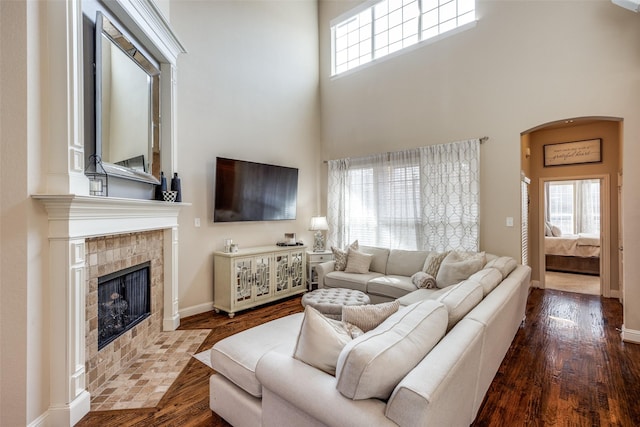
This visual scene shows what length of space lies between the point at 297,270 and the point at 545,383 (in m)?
3.14

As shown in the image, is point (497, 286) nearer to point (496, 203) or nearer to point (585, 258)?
point (496, 203)

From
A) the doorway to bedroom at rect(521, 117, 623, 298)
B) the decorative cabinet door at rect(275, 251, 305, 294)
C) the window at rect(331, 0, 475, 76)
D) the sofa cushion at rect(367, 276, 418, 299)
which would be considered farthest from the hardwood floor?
the window at rect(331, 0, 475, 76)

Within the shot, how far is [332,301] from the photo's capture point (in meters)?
3.00

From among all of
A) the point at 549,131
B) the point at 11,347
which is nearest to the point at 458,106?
the point at 549,131

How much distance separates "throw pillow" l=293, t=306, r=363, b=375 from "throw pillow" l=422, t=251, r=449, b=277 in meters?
2.55

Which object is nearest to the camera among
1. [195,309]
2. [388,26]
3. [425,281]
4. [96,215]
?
[96,215]

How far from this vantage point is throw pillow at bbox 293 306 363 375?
1349 millimetres

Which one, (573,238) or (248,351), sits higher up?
(573,238)

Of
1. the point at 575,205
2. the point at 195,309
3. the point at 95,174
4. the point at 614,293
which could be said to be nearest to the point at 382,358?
the point at 95,174

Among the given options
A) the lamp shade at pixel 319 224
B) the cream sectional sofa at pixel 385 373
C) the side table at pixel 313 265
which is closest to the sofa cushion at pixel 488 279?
the cream sectional sofa at pixel 385 373

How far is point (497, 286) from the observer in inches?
97.3

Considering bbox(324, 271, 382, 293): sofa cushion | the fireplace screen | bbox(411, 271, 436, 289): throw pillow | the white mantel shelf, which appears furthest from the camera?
bbox(324, 271, 382, 293): sofa cushion

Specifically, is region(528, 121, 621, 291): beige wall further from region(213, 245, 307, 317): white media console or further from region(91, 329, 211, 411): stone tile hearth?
region(91, 329, 211, 411): stone tile hearth

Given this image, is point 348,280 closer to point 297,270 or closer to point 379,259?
point 379,259
